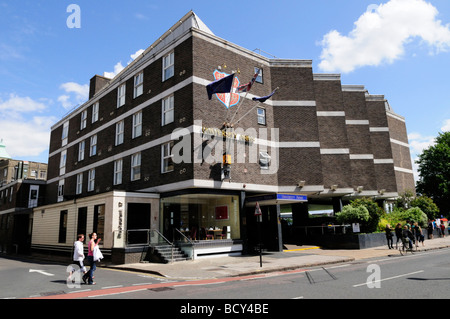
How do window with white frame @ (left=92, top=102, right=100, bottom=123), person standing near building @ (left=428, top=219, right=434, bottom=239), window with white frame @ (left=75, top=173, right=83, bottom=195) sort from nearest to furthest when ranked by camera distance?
window with white frame @ (left=92, top=102, right=100, bottom=123)
window with white frame @ (left=75, top=173, right=83, bottom=195)
person standing near building @ (left=428, top=219, right=434, bottom=239)

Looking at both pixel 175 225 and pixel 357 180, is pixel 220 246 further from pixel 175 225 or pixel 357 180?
pixel 357 180

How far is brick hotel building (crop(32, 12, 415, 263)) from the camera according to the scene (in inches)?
802

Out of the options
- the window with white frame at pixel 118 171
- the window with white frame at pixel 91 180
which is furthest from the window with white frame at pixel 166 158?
the window with white frame at pixel 91 180

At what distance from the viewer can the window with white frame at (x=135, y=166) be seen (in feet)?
80.0

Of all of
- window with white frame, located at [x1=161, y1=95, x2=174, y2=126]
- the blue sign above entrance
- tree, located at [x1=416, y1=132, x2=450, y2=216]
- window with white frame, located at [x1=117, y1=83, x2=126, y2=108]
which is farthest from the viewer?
tree, located at [x1=416, y1=132, x2=450, y2=216]

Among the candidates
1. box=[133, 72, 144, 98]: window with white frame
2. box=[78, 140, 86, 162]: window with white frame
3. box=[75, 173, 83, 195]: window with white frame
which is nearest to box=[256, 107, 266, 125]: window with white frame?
box=[133, 72, 144, 98]: window with white frame

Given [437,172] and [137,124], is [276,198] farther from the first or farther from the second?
[437,172]

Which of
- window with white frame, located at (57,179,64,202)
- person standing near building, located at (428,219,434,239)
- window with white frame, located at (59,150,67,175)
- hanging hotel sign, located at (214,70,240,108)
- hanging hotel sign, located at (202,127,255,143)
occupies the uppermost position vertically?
hanging hotel sign, located at (214,70,240,108)

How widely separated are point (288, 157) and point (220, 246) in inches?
359

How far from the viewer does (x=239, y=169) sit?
21594mm

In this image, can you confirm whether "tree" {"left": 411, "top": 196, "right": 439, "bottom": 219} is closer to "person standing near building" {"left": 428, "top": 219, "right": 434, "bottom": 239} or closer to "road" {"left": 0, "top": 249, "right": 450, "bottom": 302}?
"person standing near building" {"left": 428, "top": 219, "right": 434, "bottom": 239}

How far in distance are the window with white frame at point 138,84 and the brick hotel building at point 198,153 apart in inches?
3.4

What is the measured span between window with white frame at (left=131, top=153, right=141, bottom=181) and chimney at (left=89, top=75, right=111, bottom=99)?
12423mm
